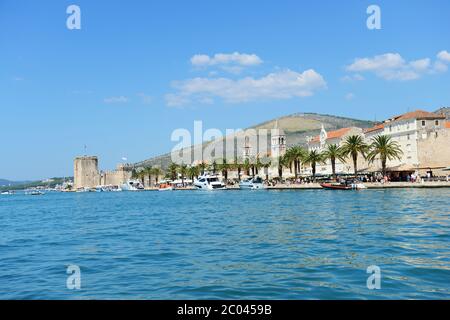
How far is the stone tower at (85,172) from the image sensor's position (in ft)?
584

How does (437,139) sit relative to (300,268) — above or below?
above

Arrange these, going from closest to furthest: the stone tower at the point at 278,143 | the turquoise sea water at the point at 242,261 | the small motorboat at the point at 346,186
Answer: the turquoise sea water at the point at 242,261
the small motorboat at the point at 346,186
the stone tower at the point at 278,143

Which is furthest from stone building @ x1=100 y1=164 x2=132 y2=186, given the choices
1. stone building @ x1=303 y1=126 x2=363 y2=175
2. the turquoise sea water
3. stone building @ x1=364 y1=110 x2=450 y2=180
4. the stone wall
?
the turquoise sea water

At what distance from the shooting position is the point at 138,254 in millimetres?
16875

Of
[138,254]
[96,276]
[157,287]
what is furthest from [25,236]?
[157,287]

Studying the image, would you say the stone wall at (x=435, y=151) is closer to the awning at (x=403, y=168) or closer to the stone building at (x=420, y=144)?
the stone building at (x=420, y=144)

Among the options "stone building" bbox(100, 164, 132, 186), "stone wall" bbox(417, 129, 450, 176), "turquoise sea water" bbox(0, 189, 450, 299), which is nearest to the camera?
"turquoise sea water" bbox(0, 189, 450, 299)

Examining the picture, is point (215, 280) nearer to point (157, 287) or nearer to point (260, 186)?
point (157, 287)

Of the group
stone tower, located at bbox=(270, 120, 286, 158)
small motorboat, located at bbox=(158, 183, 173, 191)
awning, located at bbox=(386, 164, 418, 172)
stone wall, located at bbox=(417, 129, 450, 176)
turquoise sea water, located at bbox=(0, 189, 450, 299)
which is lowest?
turquoise sea water, located at bbox=(0, 189, 450, 299)

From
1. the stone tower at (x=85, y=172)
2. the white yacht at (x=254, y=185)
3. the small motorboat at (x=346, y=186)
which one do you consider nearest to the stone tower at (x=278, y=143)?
the white yacht at (x=254, y=185)

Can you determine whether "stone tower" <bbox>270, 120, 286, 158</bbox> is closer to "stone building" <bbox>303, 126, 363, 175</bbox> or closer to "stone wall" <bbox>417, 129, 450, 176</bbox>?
"stone building" <bbox>303, 126, 363, 175</bbox>

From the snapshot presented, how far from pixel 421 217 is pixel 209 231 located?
11.0 m

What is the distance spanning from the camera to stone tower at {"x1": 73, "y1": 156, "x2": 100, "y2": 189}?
584ft
